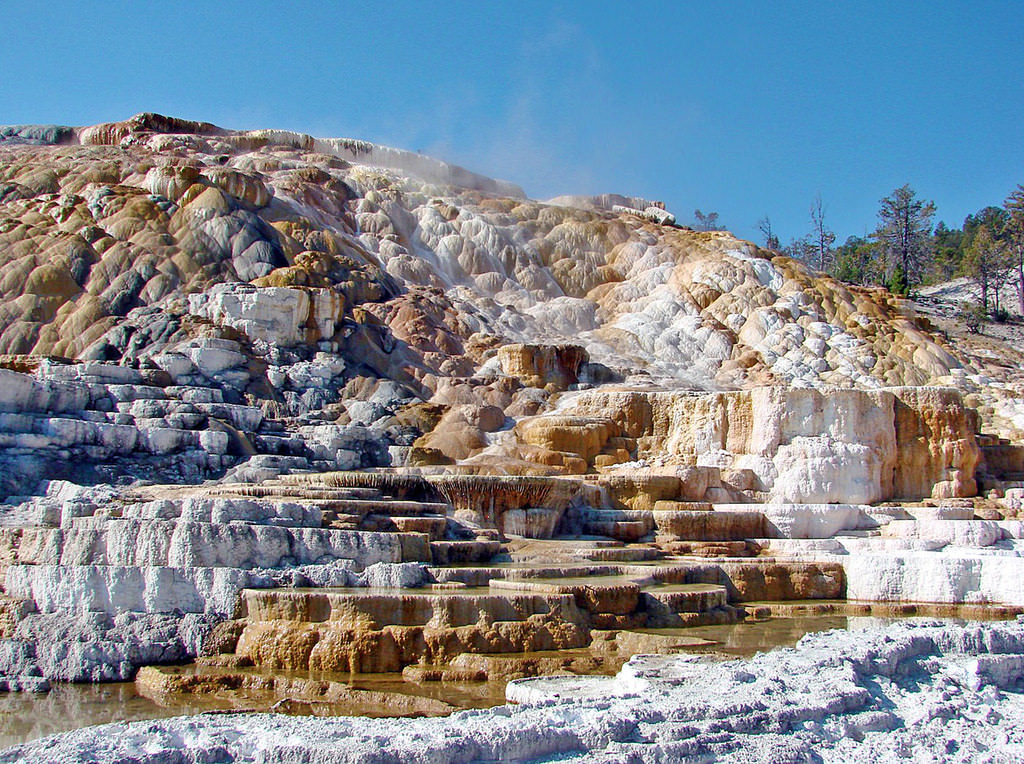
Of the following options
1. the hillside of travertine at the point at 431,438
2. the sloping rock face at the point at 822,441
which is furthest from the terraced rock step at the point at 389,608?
the sloping rock face at the point at 822,441

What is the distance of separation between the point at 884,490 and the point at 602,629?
30.9ft

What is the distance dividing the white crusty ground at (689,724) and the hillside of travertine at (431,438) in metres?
0.08

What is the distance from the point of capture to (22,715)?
7.95m

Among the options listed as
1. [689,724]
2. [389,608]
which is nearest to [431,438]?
[389,608]

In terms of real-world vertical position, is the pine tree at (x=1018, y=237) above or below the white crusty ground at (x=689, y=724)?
above

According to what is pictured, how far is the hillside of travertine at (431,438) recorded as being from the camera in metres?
9.42

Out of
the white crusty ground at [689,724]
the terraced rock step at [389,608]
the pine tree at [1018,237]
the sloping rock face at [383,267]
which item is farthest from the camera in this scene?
the pine tree at [1018,237]

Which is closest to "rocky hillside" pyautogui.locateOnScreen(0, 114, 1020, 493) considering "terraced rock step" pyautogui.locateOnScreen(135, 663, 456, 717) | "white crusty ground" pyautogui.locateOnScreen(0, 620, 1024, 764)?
"terraced rock step" pyautogui.locateOnScreen(135, 663, 456, 717)

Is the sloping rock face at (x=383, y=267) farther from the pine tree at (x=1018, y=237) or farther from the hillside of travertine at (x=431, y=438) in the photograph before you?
the pine tree at (x=1018, y=237)

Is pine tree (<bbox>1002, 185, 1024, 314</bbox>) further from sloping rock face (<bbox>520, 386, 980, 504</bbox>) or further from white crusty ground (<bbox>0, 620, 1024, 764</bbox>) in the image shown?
white crusty ground (<bbox>0, 620, 1024, 764</bbox>)

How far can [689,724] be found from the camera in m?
6.09

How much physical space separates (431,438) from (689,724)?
14.5m

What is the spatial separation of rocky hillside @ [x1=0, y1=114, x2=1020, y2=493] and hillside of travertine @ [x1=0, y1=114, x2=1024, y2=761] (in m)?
0.10

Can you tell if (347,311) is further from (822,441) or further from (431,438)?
(822,441)
